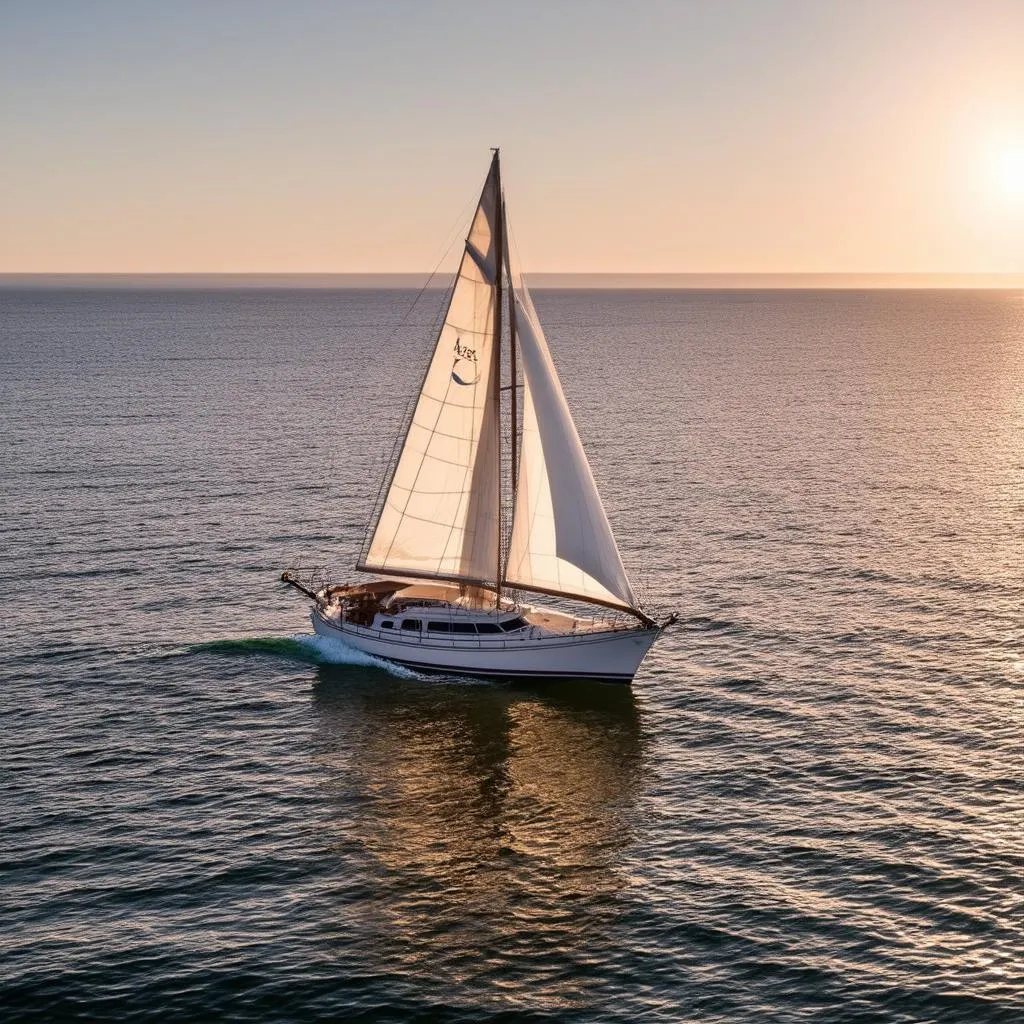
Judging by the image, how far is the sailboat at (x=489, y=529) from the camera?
6969cm

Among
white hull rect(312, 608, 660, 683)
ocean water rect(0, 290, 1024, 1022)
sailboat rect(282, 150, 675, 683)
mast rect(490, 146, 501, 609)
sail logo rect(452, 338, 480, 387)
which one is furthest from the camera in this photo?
sail logo rect(452, 338, 480, 387)

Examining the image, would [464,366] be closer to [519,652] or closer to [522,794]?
[519,652]

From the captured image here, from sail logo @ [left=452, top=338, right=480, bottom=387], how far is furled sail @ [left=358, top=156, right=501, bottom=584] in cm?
5

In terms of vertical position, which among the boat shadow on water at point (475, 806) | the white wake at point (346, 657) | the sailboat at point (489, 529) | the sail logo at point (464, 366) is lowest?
the boat shadow on water at point (475, 806)

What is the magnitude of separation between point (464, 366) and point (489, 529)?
30.4ft

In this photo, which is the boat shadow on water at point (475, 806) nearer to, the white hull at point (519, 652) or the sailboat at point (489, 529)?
the white hull at point (519, 652)

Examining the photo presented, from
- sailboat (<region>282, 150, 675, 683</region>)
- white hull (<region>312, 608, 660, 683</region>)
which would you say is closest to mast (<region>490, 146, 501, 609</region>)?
sailboat (<region>282, 150, 675, 683</region>)

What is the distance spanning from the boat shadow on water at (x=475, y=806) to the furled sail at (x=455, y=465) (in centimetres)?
709

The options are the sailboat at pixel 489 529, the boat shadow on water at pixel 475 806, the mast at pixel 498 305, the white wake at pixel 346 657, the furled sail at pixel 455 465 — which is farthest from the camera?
the white wake at pixel 346 657

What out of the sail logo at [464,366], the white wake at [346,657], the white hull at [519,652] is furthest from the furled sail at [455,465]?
the white wake at [346,657]

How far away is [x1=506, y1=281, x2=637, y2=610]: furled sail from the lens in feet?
227

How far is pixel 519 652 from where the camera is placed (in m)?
71.1

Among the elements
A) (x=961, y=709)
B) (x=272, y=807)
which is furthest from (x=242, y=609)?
(x=961, y=709)

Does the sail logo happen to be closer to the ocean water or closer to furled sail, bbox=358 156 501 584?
furled sail, bbox=358 156 501 584
